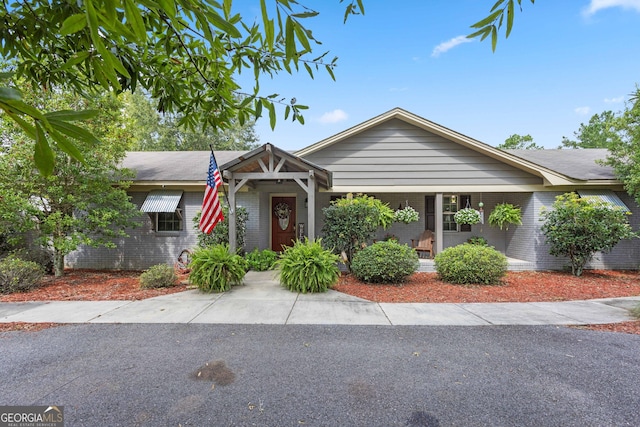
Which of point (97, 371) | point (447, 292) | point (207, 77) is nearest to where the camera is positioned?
point (207, 77)

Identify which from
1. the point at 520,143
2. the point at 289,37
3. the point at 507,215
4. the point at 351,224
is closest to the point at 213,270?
the point at 351,224

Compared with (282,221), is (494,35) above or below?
above

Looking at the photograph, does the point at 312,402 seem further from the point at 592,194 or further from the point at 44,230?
the point at 592,194

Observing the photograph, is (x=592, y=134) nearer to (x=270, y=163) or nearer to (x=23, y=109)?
(x=270, y=163)

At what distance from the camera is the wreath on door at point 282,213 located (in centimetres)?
1095

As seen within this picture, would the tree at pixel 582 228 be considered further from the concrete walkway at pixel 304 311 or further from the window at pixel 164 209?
the window at pixel 164 209

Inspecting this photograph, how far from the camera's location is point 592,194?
30.4ft

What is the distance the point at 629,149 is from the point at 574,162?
2599 millimetres

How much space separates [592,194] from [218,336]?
37.5 ft

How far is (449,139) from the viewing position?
9703 millimetres

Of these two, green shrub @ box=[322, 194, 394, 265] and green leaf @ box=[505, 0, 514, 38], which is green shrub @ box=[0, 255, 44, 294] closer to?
green shrub @ box=[322, 194, 394, 265]

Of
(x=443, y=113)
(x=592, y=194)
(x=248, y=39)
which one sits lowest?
(x=592, y=194)

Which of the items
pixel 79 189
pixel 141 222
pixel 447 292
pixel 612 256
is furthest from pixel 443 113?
pixel 79 189

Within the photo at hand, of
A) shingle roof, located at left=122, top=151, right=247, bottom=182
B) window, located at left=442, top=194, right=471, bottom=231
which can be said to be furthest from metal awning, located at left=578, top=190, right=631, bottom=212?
shingle roof, located at left=122, top=151, right=247, bottom=182
